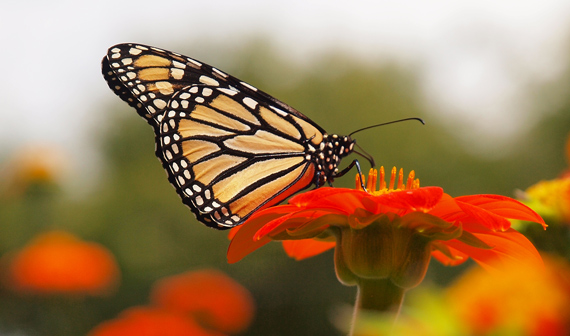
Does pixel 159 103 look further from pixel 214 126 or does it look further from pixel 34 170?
pixel 34 170

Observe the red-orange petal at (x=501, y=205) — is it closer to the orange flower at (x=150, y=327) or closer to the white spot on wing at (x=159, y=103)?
the white spot on wing at (x=159, y=103)

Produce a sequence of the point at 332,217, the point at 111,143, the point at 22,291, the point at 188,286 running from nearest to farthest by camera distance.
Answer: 1. the point at 332,217
2. the point at 188,286
3. the point at 22,291
4. the point at 111,143

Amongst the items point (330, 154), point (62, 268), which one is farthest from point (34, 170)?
point (330, 154)

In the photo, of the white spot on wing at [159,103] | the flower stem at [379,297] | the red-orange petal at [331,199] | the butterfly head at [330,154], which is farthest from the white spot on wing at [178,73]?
the flower stem at [379,297]

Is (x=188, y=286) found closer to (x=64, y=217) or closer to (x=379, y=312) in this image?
(x=379, y=312)

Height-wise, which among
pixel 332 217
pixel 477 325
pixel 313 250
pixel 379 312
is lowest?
pixel 313 250

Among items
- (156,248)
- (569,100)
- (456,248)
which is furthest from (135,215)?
(456,248)
